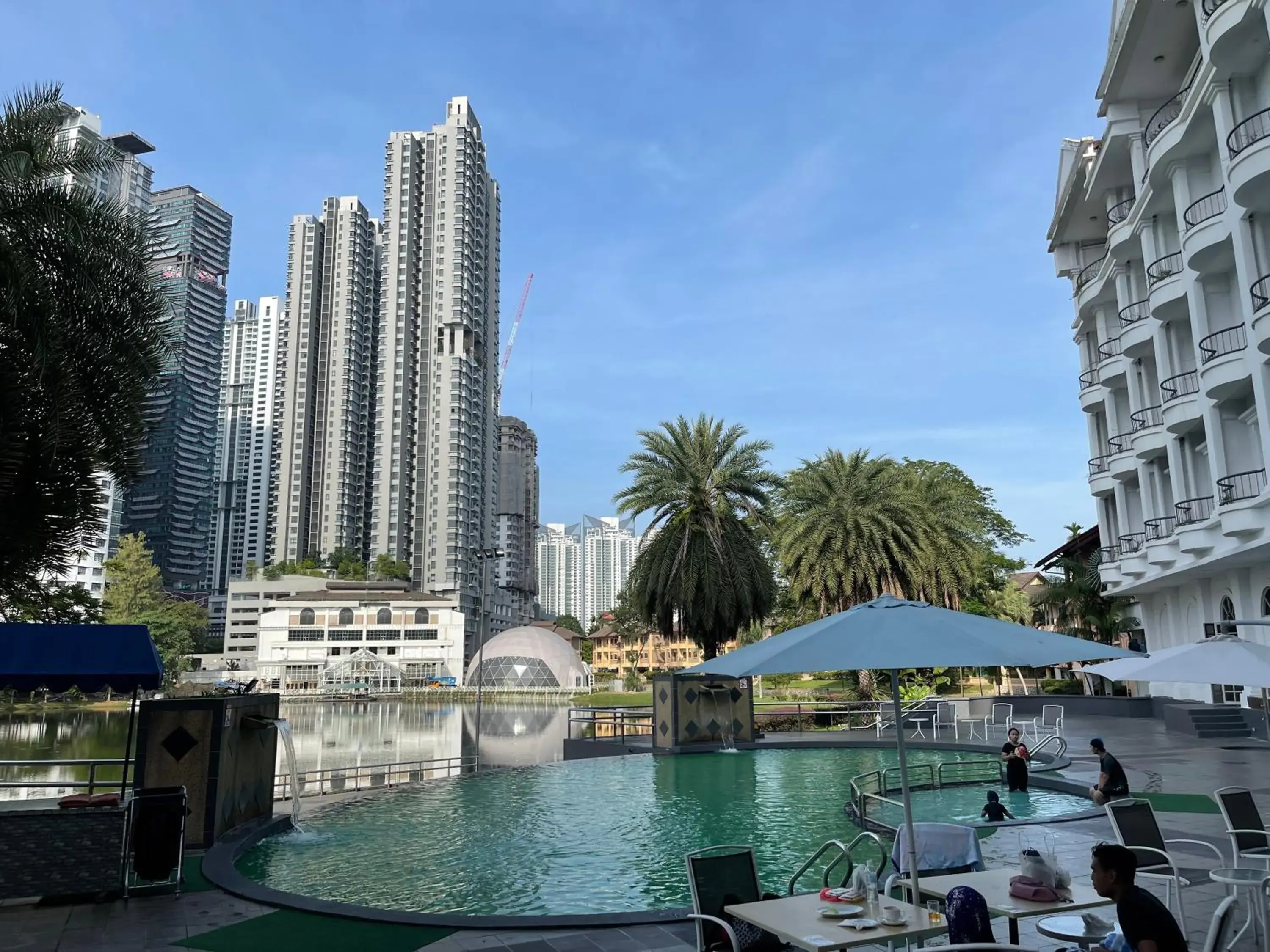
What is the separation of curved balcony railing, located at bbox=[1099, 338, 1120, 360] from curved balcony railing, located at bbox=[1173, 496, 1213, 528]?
8.68 meters

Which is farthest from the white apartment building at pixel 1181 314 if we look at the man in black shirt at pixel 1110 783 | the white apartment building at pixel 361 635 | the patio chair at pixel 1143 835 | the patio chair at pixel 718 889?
the white apartment building at pixel 361 635

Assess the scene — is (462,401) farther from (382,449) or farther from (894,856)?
(894,856)

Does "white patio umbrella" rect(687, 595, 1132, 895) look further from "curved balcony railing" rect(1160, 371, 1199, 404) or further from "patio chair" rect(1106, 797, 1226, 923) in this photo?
"curved balcony railing" rect(1160, 371, 1199, 404)

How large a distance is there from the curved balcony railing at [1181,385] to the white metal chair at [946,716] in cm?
1161

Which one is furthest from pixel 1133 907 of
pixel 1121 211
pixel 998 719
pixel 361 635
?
pixel 361 635

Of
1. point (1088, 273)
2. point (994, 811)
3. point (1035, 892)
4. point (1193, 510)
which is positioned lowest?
point (994, 811)

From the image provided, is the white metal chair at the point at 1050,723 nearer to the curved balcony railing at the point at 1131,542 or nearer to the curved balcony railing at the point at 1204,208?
the curved balcony railing at the point at 1131,542

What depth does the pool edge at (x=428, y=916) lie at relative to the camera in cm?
824

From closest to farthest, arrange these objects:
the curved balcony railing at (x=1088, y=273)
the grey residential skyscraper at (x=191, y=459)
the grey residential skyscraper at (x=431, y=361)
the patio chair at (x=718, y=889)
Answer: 1. the patio chair at (x=718, y=889)
2. the curved balcony railing at (x=1088, y=273)
3. the grey residential skyscraper at (x=431, y=361)
4. the grey residential skyscraper at (x=191, y=459)

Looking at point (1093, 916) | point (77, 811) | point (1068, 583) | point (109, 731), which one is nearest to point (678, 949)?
point (1093, 916)

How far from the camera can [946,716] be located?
2998cm

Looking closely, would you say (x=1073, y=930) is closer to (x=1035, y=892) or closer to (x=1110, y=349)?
(x=1035, y=892)

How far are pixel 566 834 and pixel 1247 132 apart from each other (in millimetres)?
21932

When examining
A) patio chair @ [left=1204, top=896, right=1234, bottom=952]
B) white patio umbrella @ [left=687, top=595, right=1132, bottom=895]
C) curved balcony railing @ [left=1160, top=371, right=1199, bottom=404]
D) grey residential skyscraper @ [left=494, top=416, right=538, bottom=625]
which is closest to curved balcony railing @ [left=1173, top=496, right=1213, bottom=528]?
curved balcony railing @ [left=1160, top=371, right=1199, bottom=404]
